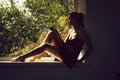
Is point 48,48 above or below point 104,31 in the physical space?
below

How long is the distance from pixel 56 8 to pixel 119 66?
5134 mm

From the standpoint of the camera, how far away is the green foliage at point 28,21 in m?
9.99

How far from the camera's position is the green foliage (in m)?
9.99

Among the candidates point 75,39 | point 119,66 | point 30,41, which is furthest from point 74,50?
point 30,41

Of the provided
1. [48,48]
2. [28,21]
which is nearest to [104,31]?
[48,48]

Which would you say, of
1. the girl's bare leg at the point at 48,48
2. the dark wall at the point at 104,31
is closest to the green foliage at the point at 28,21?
the dark wall at the point at 104,31

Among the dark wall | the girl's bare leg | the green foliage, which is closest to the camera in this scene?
the girl's bare leg

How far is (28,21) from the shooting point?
10.4 m

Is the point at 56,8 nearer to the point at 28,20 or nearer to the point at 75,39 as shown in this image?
the point at 28,20

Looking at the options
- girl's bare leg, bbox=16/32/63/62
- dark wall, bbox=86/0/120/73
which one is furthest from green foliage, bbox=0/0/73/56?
girl's bare leg, bbox=16/32/63/62

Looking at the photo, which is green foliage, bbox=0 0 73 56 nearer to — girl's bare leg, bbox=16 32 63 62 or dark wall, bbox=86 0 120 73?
dark wall, bbox=86 0 120 73

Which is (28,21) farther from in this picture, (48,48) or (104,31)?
(48,48)

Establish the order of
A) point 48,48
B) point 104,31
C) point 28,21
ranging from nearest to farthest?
point 48,48
point 104,31
point 28,21

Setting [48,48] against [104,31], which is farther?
[104,31]
